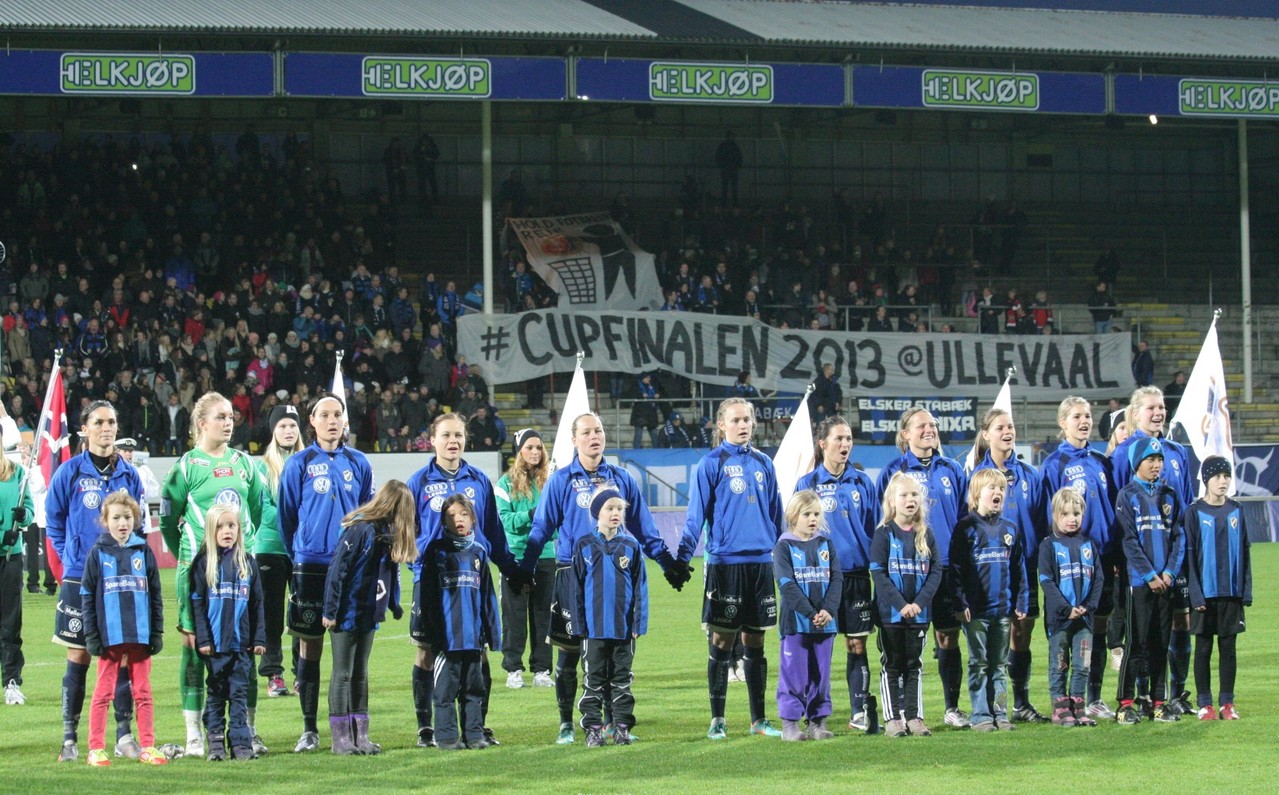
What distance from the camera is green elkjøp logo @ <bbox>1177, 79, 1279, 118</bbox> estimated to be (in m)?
33.5

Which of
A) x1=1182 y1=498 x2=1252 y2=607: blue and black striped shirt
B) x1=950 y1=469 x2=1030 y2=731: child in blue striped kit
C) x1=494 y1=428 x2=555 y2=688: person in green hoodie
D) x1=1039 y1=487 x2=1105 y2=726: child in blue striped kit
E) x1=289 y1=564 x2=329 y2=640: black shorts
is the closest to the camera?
x1=289 y1=564 x2=329 y2=640: black shorts

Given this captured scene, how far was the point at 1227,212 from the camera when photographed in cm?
4150

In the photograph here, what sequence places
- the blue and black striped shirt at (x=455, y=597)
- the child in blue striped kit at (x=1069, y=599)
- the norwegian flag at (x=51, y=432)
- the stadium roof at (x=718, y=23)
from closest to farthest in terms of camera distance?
the blue and black striped shirt at (x=455, y=597) → the child in blue striped kit at (x=1069, y=599) → the norwegian flag at (x=51, y=432) → the stadium roof at (x=718, y=23)

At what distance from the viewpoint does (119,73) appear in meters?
27.9

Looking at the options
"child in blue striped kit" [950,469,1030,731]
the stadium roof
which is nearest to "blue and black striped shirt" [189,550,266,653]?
"child in blue striped kit" [950,469,1030,731]

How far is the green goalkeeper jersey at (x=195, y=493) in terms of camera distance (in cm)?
1091

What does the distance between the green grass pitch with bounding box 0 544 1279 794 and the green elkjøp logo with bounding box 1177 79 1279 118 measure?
2292 cm

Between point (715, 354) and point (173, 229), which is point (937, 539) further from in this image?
point (173, 229)

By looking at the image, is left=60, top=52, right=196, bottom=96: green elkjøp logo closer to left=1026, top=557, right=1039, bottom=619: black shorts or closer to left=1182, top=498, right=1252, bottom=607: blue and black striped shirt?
left=1026, top=557, right=1039, bottom=619: black shorts

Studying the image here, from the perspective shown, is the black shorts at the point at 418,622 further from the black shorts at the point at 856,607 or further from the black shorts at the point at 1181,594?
the black shorts at the point at 1181,594

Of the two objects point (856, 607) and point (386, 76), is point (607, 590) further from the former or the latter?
point (386, 76)

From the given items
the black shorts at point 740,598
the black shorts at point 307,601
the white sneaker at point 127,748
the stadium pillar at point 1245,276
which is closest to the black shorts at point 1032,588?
the black shorts at point 740,598

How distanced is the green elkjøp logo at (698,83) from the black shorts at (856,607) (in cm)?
2058

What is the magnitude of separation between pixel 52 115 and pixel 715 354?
44.5 feet
